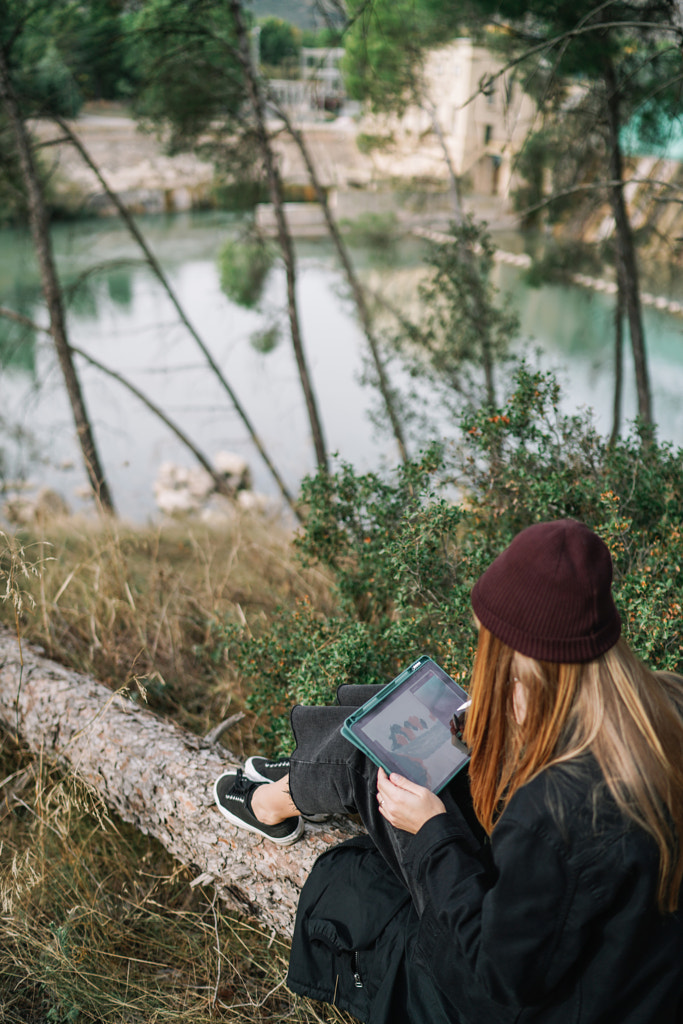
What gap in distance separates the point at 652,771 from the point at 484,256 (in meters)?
5.18

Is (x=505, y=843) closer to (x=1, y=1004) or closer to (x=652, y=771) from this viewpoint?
(x=652, y=771)

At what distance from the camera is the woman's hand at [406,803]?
4.61ft

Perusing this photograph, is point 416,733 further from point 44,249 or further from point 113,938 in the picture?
point 44,249

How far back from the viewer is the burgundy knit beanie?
1093 millimetres

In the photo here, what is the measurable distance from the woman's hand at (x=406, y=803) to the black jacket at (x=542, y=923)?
0.10 feet

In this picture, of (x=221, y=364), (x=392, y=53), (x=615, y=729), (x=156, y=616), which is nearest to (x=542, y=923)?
(x=615, y=729)

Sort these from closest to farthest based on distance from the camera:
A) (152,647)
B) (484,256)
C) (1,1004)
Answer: (1,1004), (152,647), (484,256)

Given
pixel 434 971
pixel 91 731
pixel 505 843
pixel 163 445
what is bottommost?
pixel 163 445

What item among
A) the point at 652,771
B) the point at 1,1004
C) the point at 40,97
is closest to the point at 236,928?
the point at 1,1004

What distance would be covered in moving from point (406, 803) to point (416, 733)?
17cm

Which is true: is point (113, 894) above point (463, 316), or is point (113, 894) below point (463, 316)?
below

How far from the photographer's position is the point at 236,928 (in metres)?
1.99

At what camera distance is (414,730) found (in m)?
1.57

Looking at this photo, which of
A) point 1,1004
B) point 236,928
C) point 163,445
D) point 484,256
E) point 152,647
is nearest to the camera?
point 1,1004
